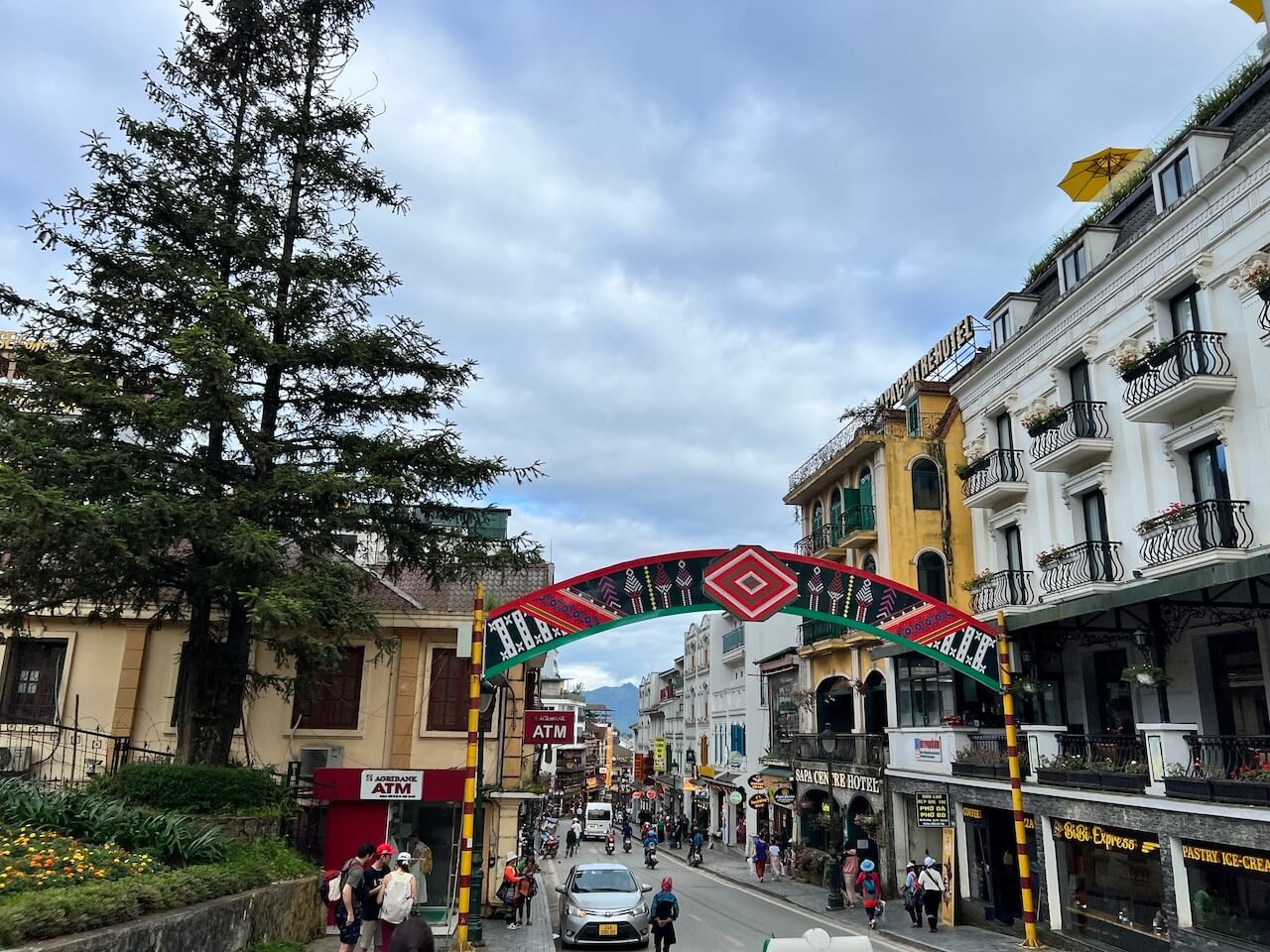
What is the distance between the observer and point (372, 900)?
12.0 m

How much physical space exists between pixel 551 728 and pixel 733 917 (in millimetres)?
6920

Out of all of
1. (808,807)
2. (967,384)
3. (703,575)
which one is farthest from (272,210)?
(808,807)

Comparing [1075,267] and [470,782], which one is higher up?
[1075,267]

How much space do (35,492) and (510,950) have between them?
1171cm

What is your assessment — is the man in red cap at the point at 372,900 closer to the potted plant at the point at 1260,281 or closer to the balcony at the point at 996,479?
the potted plant at the point at 1260,281

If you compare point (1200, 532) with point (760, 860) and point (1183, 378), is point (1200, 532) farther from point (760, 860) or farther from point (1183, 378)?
point (760, 860)

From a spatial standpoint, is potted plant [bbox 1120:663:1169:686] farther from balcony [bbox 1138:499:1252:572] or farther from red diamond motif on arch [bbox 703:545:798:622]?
red diamond motif on arch [bbox 703:545:798:622]

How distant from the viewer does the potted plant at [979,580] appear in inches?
945

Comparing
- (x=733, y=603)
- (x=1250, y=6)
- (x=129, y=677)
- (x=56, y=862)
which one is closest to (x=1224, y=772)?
(x=733, y=603)

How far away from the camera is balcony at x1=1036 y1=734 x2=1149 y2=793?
16.1m

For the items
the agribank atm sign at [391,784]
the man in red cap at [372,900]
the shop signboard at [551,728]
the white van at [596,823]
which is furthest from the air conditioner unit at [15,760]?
the white van at [596,823]

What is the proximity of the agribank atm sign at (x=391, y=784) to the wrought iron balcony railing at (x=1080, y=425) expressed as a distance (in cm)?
1643

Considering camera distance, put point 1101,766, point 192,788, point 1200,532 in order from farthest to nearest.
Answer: point 1101,766, point 1200,532, point 192,788

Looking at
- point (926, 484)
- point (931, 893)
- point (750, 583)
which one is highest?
point (926, 484)
